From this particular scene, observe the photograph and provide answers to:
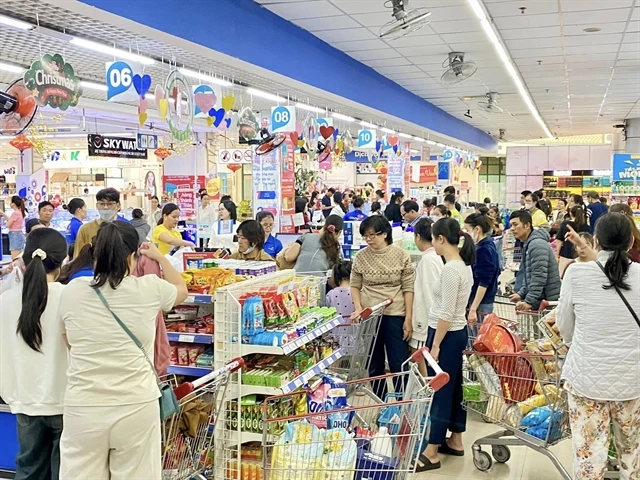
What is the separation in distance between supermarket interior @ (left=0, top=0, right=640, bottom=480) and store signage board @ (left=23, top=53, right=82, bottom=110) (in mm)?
17

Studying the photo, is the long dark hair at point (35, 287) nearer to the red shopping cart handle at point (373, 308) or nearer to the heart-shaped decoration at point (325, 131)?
the red shopping cart handle at point (373, 308)

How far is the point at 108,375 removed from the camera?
267 cm

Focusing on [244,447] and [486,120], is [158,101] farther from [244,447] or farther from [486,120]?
[486,120]

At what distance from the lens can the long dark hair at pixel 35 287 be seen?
2.94 meters

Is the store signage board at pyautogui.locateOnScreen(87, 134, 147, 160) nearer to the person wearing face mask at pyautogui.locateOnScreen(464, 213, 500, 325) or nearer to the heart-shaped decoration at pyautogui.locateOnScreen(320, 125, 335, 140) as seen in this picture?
the heart-shaped decoration at pyautogui.locateOnScreen(320, 125, 335, 140)

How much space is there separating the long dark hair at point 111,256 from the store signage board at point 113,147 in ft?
43.7

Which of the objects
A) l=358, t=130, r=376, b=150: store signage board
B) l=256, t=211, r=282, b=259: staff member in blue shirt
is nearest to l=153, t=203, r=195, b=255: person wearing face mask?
l=256, t=211, r=282, b=259: staff member in blue shirt

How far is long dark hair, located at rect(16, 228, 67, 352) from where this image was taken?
2943 millimetres

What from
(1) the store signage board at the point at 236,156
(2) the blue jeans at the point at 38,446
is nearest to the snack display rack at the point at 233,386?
(2) the blue jeans at the point at 38,446

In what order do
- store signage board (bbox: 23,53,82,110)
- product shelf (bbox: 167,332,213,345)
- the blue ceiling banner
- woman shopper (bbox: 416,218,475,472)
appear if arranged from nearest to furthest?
product shelf (bbox: 167,332,213,345)
woman shopper (bbox: 416,218,475,472)
store signage board (bbox: 23,53,82,110)
the blue ceiling banner

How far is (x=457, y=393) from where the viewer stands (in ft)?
15.5

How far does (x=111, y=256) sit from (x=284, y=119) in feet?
22.8

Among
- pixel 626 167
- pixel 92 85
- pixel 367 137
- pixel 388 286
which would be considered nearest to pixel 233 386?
pixel 388 286

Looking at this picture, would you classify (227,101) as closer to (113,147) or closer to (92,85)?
(92,85)
